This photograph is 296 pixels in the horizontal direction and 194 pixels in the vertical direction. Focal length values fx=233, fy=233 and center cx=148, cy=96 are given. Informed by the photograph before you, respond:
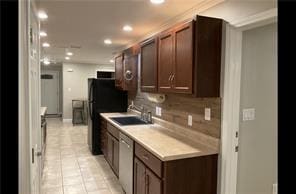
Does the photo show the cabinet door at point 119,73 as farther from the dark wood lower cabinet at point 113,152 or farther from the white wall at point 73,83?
the white wall at point 73,83

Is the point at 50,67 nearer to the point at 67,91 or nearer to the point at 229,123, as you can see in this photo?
the point at 67,91

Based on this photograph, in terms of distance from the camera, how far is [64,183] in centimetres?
355

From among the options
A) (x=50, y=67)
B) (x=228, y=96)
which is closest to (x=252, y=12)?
(x=228, y=96)

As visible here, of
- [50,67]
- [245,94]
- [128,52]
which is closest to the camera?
[245,94]

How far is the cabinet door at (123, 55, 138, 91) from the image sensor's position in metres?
3.92

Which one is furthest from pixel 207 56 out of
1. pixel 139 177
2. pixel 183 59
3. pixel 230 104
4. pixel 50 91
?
pixel 50 91

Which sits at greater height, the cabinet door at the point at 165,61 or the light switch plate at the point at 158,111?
the cabinet door at the point at 165,61

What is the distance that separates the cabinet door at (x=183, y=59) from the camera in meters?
2.18

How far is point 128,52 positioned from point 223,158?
2.58 metres

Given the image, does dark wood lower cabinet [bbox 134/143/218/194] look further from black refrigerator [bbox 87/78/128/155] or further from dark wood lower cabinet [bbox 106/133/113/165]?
black refrigerator [bbox 87/78/128/155]

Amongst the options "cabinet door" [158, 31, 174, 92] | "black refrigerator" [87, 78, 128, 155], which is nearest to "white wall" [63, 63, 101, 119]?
"black refrigerator" [87, 78, 128, 155]

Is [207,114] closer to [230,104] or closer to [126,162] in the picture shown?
[230,104]

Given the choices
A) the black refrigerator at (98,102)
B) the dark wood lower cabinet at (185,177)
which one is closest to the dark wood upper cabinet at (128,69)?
the black refrigerator at (98,102)

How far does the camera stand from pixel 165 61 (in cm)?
264
